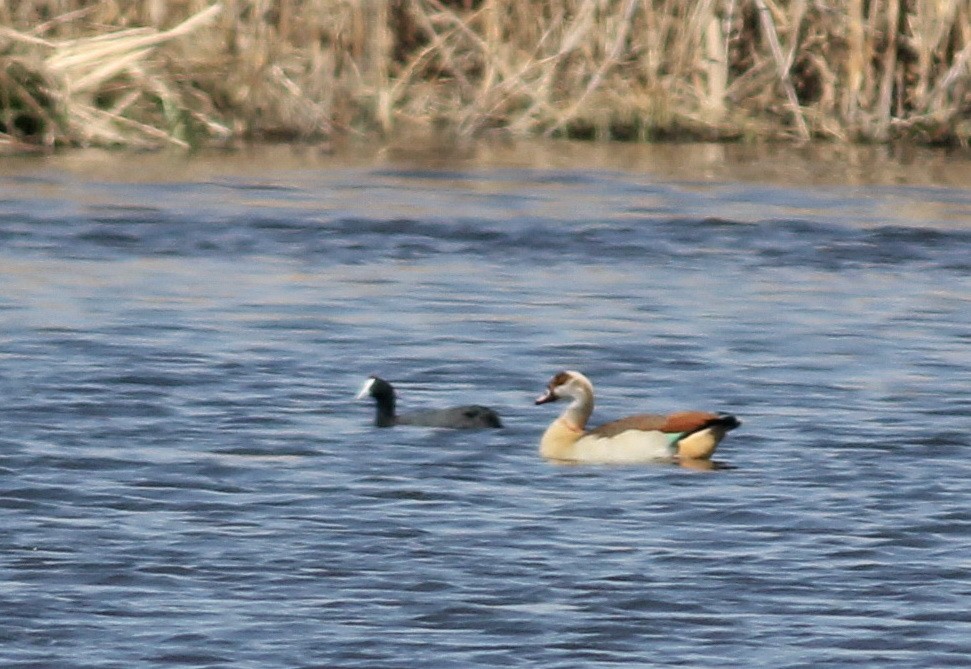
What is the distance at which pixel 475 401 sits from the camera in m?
10.9

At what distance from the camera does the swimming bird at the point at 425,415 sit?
9.83 m

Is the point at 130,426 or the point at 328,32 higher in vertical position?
the point at 328,32

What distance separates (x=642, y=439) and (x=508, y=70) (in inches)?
399

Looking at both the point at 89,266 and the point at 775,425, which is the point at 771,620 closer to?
the point at 775,425

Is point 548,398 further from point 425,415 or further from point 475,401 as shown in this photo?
point 475,401

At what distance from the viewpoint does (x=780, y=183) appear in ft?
60.3

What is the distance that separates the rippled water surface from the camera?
6656 mm

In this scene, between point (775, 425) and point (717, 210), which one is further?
point (717, 210)

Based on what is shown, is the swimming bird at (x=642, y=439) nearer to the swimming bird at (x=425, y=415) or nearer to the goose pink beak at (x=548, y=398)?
the swimming bird at (x=425, y=415)

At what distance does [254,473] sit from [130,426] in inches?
45.0

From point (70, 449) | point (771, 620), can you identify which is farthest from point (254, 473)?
point (771, 620)

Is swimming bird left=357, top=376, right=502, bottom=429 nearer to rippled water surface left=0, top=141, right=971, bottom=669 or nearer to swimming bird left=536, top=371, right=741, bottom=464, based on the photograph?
rippled water surface left=0, top=141, right=971, bottom=669

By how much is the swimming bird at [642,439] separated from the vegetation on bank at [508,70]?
9.46 meters

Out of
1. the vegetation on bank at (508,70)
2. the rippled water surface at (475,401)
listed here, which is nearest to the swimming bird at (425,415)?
the rippled water surface at (475,401)
